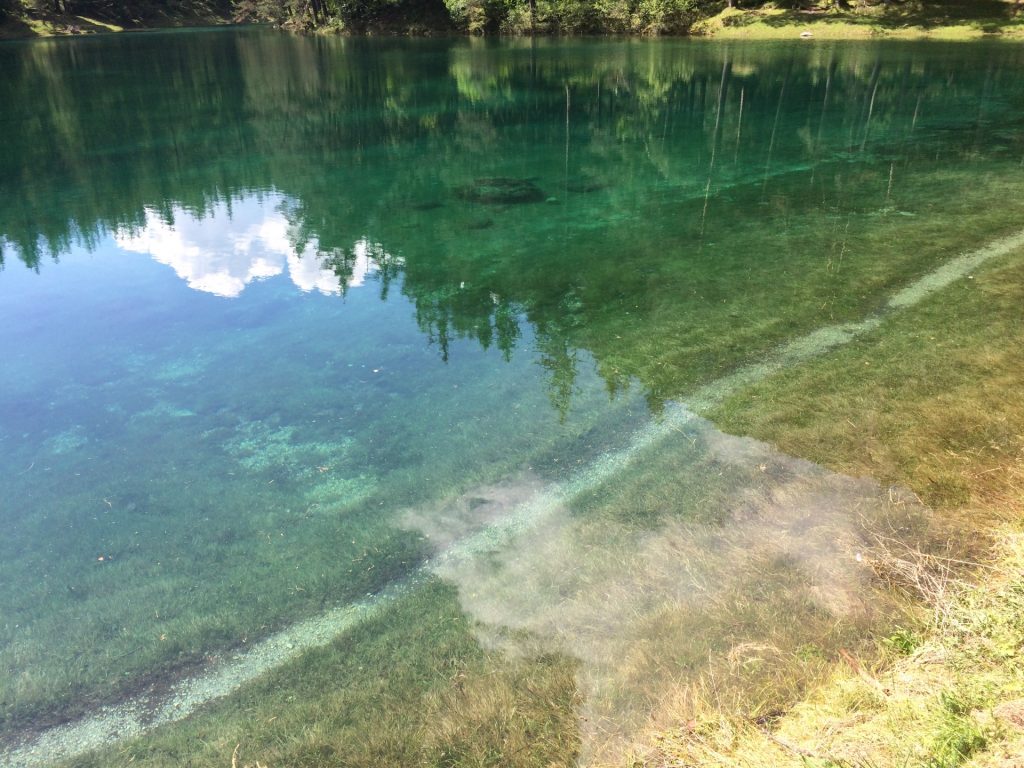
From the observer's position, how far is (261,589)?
4.71 meters

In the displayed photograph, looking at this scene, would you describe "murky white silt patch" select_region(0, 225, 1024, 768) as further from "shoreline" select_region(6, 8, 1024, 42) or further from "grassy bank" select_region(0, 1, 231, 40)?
"grassy bank" select_region(0, 1, 231, 40)

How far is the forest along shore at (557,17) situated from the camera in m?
39.8

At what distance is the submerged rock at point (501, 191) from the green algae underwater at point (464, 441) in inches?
6.4

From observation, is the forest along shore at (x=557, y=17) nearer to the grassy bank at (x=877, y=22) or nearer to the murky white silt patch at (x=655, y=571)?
the grassy bank at (x=877, y=22)

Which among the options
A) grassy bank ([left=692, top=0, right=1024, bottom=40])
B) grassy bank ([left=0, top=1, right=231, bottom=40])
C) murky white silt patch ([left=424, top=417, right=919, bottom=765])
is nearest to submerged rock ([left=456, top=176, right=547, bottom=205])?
murky white silt patch ([left=424, top=417, right=919, bottom=765])

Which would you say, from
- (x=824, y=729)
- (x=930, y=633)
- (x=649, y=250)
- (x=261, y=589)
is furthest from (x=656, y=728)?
(x=649, y=250)

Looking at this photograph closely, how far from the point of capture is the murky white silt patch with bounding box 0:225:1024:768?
3.83 m

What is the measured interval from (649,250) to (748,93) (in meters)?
16.8

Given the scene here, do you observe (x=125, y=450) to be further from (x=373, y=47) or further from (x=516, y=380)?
(x=373, y=47)

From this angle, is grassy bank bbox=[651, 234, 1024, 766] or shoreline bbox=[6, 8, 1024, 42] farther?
shoreline bbox=[6, 8, 1024, 42]

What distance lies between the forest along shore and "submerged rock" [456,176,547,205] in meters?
35.6

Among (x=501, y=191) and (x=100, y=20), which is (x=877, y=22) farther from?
(x=100, y=20)

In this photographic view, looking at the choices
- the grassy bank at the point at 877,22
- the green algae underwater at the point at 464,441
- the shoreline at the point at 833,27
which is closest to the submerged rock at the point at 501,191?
the green algae underwater at the point at 464,441

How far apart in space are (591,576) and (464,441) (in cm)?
199
